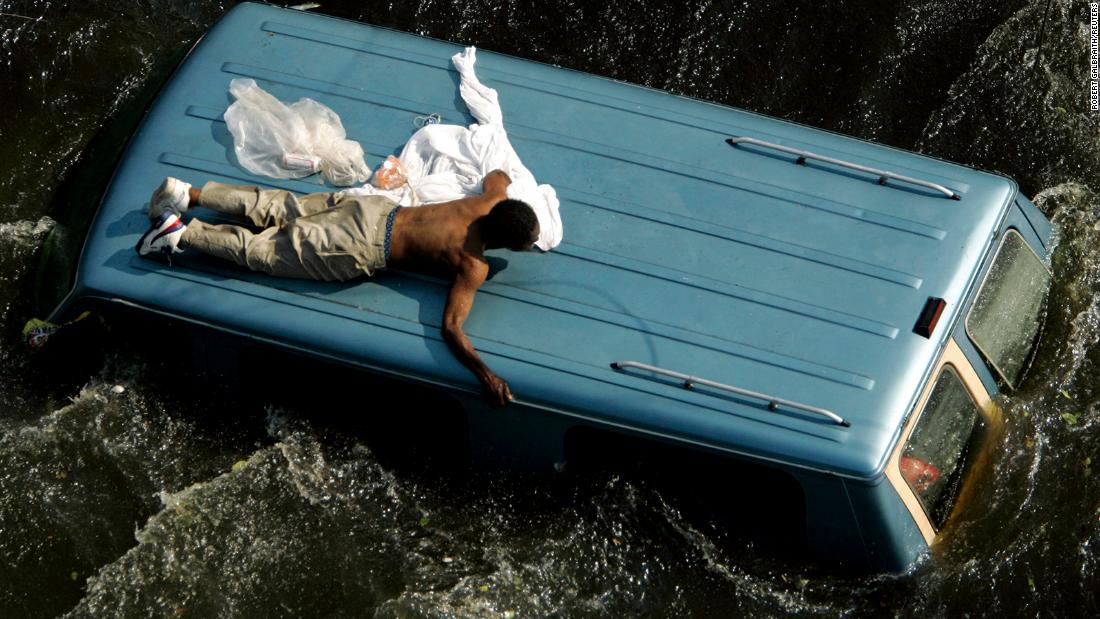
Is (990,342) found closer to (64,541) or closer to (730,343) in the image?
(730,343)

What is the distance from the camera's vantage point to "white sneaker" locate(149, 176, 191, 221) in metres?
6.21

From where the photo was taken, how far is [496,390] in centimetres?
568

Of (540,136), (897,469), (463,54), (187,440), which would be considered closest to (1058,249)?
(897,469)

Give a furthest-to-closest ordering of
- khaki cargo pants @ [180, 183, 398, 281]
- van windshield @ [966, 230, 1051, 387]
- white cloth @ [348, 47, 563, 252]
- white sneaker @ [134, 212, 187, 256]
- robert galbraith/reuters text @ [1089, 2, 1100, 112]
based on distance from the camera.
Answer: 1. robert galbraith/reuters text @ [1089, 2, 1100, 112]
2. white cloth @ [348, 47, 563, 252]
3. van windshield @ [966, 230, 1051, 387]
4. white sneaker @ [134, 212, 187, 256]
5. khaki cargo pants @ [180, 183, 398, 281]

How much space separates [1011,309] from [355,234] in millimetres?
3275

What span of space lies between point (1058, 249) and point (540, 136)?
2.98 metres

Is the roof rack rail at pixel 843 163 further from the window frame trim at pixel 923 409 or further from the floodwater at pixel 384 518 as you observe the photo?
the floodwater at pixel 384 518

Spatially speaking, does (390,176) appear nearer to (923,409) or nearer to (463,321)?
(463,321)

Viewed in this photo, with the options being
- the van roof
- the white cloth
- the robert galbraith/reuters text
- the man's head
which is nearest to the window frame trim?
the van roof

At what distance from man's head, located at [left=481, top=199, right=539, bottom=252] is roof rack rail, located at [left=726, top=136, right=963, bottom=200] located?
133 cm

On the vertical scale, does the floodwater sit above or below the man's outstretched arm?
below

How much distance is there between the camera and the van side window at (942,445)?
5.79 m

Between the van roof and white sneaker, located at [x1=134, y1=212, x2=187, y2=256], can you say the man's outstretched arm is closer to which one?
the van roof

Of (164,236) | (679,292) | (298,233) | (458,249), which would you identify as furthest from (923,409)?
(164,236)
